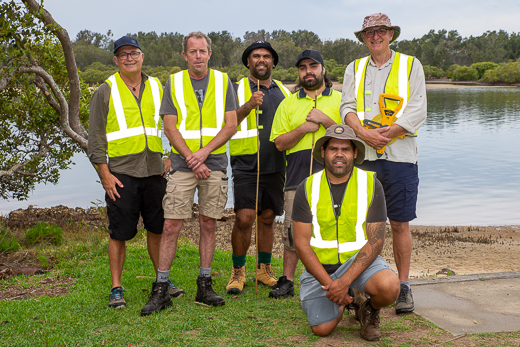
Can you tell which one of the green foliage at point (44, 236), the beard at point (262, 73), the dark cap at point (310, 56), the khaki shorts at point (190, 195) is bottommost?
the green foliage at point (44, 236)

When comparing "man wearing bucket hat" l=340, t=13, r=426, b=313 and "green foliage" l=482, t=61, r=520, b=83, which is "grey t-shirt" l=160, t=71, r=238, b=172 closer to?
"man wearing bucket hat" l=340, t=13, r=426, b=313

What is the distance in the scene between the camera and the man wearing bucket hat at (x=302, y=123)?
15.9 ft

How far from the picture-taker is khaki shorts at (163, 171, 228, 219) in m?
4.64

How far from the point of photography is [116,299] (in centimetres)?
472

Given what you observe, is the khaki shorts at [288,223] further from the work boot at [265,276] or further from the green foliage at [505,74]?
the green foliage at [505,74]

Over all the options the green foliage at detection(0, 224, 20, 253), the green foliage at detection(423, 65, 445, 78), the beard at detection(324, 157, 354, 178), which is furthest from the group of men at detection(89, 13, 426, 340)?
the green foliage at detection(423, 65, 445, 78)

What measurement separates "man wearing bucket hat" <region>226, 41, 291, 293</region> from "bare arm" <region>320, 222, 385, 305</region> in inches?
65.8

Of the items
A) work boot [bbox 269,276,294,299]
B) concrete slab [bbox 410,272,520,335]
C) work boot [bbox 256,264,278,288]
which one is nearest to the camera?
concrete slab [bbox 410,272,520,335]

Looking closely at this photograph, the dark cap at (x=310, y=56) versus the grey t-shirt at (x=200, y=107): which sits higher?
the dark cap at (x=310, y=56)

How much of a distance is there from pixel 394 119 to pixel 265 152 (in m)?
1.44

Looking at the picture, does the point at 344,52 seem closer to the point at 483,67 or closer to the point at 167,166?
the point at 483,67

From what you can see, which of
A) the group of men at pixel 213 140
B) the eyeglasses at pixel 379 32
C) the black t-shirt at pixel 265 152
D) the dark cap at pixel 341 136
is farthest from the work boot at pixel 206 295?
the eyeglasses at pixel 379 32

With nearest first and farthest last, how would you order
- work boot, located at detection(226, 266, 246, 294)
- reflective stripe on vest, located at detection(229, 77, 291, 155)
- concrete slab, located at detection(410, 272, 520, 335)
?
concrete slab, located at detection(410, 272, 520, 335), work boot, located at detection(226, 266, 246, 294), reflective stripe on vest, located at detection(229, 77, 291, 155)

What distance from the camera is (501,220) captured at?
15125 millimetres
